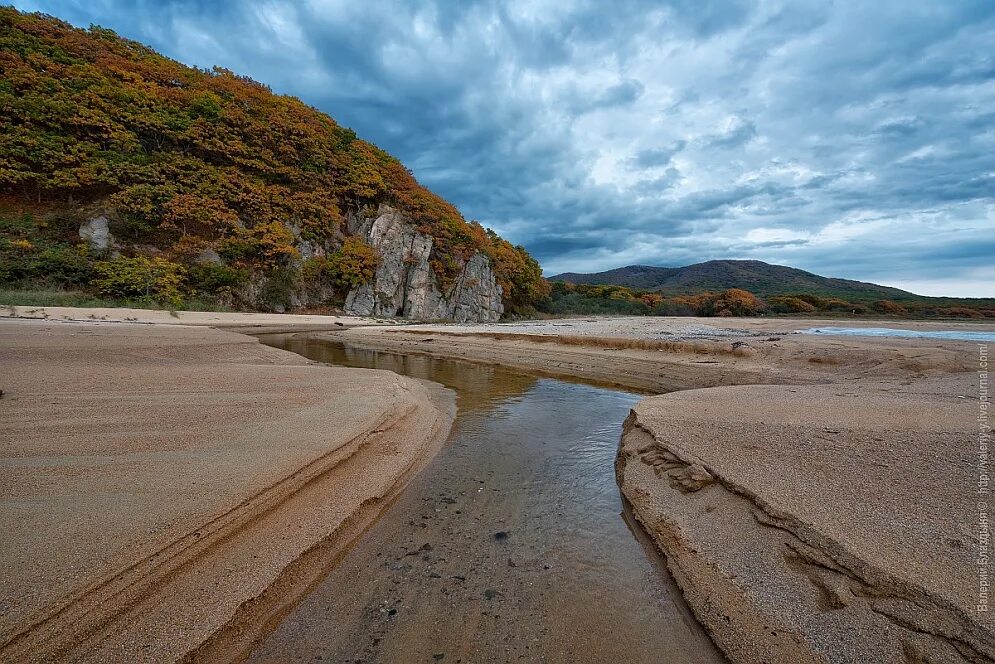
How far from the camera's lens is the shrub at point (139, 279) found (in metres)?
22.8

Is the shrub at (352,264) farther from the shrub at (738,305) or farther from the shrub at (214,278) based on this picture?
the shrub at (738,305)

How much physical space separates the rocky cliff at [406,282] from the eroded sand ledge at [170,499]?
101ft

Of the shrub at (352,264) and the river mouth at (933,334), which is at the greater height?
the shrub at (352,264)

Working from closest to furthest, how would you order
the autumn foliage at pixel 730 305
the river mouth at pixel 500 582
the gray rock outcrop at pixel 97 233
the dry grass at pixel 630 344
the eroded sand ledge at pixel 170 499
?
the eroded sand ledge at pixel 170 499 → the river mouth at pixel 500 582 → the dry grass at pixel 630 344 → the gray rock outcrop at pixel 97 233 → the autumn foliage at pixel 730 305

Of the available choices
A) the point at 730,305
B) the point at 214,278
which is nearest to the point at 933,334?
the point at 730,305

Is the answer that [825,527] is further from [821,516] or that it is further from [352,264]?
[352,264]

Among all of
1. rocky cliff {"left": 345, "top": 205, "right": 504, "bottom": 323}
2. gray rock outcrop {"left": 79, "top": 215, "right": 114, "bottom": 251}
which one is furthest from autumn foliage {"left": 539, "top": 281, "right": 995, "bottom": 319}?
gray rock outcrop {"left": 79, "top": 215, "right": 114, "bottom": 251}

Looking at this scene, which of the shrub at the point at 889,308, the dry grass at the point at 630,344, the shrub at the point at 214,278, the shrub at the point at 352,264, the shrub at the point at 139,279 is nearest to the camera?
the dry grass at the point at 630,344

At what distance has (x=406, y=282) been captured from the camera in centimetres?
3841

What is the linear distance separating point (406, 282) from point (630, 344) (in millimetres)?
28266

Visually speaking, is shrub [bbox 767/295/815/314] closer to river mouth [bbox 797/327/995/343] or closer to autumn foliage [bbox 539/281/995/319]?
autumn foliage [bbox 539/281/995/319]

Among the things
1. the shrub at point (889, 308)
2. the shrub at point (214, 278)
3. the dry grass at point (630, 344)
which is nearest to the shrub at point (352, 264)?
the shrub at point (214, 278)

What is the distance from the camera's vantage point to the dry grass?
38.9ft

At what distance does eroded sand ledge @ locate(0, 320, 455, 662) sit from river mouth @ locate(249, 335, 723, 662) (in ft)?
0.95
